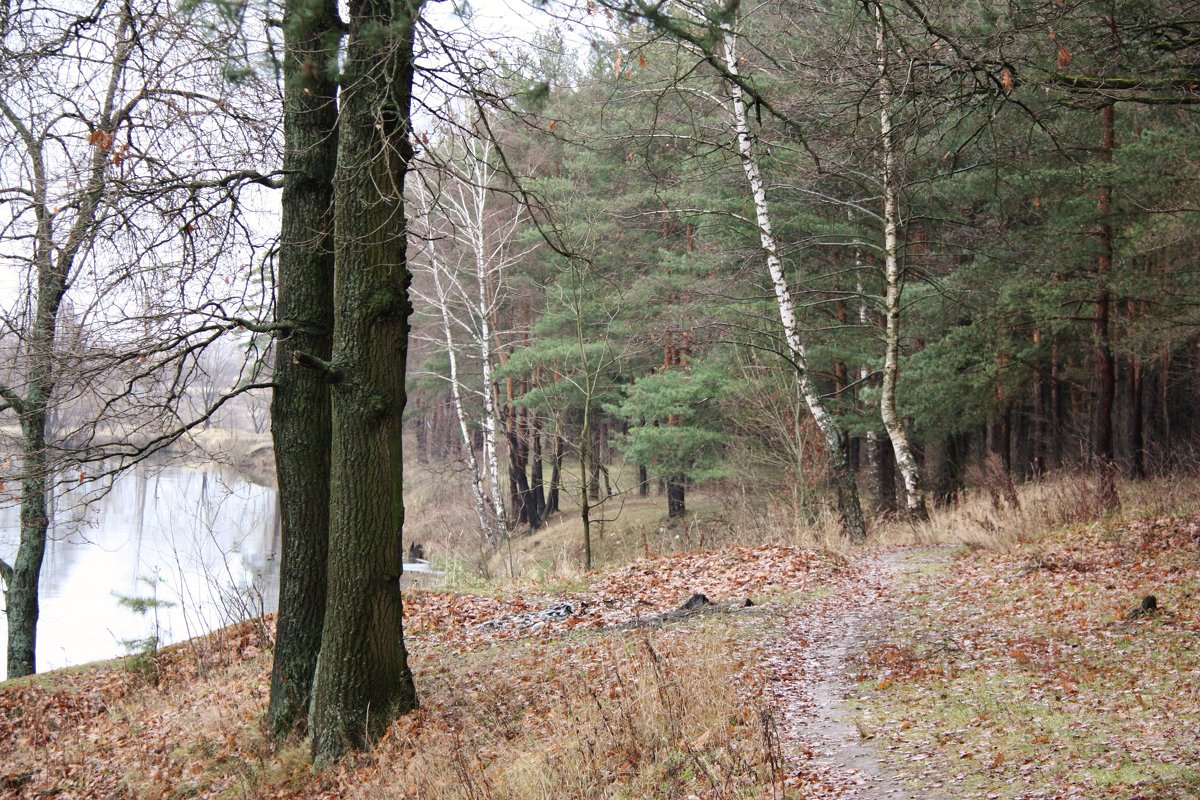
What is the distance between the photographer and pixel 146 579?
41.3 feet

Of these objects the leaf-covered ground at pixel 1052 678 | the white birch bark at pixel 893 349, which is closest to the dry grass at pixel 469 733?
the leaf-covered ground at pixel 1052 678

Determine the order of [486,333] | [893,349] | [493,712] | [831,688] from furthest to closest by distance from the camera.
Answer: [486,333] < [893,349] < [493,712] < [831,688]

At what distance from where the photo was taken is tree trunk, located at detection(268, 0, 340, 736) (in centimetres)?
715

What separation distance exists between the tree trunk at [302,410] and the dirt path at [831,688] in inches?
144

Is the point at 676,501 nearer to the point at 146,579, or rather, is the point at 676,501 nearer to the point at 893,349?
the point at 893,349

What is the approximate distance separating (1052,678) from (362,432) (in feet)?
16.1

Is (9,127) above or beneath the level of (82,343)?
above

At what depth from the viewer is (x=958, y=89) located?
5.68m

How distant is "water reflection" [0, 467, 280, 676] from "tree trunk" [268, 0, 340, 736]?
1.65 metres

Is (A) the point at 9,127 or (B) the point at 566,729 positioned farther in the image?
(A) the point at 9,127

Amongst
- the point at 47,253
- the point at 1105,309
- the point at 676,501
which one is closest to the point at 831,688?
the point at 47,253

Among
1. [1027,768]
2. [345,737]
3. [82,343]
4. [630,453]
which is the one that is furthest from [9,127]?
[630,453]

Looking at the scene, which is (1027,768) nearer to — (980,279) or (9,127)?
(9,127)

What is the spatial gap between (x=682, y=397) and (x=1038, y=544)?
393 inches
